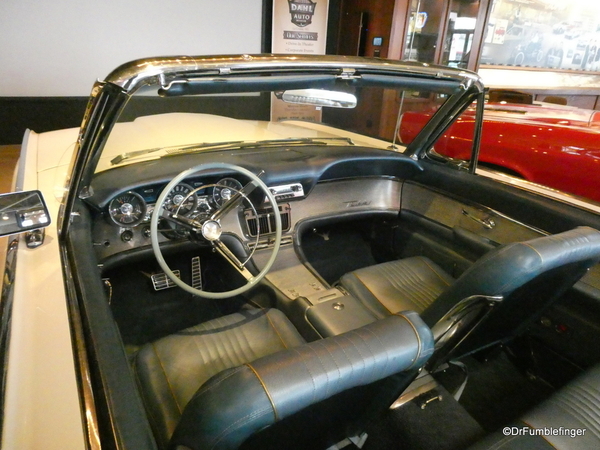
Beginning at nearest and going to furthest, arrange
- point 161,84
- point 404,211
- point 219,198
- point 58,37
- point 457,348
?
point 161,84, point 457,348, point 219,198, point 404,211, point 58,37

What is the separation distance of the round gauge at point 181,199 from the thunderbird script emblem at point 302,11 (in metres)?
4.25

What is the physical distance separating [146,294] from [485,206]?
188 centimetres

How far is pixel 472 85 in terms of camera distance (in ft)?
5.42

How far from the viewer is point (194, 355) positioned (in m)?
1.42

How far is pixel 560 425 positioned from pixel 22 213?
5.21ft

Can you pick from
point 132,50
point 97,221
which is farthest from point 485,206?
point 132,50

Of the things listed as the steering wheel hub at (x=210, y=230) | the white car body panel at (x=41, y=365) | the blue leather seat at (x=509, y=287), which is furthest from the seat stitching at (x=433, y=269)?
the white car body panel at (x=41, y=365)

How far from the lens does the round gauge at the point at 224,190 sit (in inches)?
71.5

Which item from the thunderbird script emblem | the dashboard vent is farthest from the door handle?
the thunderbird script emblem

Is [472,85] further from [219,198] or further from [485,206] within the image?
[219,198]

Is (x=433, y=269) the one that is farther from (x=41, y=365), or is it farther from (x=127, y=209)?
(x=41, y=365)

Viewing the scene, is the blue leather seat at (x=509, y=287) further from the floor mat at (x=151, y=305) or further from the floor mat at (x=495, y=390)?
the floor mat at (x=151, y=305)

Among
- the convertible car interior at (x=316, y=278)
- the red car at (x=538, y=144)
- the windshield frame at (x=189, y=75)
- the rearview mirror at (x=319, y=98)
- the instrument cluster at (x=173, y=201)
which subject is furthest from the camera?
the red car at (x=538, y=144)

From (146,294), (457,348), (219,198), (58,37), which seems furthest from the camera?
(58,37)
